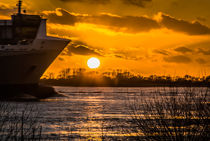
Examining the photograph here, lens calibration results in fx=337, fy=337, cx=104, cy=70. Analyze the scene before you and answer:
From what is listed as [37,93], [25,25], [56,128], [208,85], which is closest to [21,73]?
[37,93]

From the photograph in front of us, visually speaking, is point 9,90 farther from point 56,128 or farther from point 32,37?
point 56,128

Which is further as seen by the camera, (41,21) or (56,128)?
(41,21)

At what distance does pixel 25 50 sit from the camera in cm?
4784

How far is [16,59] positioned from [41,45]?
18.5 feet

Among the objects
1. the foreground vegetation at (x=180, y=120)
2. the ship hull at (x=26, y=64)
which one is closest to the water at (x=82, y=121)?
the foreground vegetation at (x=180, y=120)

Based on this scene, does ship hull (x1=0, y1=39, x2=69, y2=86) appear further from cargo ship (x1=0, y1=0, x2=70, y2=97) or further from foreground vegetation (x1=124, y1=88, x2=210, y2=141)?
foreground vegetation (x1=124, y1=88, x2=210, y2=141)

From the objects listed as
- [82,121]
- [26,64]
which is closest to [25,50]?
[26,64]

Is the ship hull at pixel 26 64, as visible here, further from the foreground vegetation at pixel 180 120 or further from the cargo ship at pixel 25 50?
the foreground vegetation at pixel 180 120

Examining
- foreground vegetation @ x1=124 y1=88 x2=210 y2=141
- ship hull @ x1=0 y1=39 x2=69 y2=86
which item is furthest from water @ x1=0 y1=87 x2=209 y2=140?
ship hull @ x1=0 y1=39 x2=69 y2=86

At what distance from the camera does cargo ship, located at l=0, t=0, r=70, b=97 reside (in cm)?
4588

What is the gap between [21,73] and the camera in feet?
157

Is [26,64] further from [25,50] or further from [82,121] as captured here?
[82,121]

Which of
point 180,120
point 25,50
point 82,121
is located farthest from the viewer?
point 25,50

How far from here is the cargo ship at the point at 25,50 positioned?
151 feet
